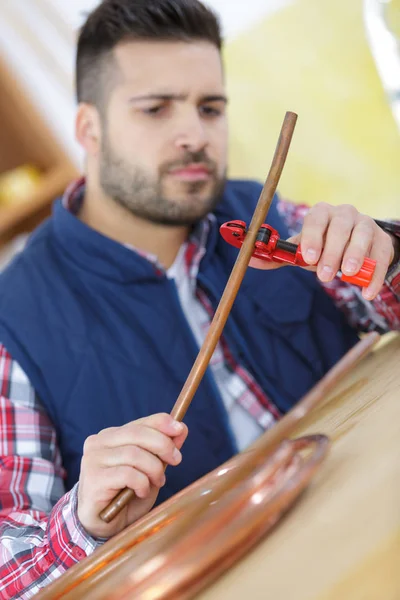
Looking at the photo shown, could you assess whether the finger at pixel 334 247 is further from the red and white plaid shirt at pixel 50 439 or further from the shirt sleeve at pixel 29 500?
the shirt sleeve at pixel 29 500

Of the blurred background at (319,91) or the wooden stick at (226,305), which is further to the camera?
the blurred background at (319,91)

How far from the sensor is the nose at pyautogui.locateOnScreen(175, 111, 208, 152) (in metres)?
0.46

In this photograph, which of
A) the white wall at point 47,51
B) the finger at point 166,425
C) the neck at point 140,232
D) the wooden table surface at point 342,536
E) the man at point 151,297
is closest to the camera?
the wooden table surface at point 342,536

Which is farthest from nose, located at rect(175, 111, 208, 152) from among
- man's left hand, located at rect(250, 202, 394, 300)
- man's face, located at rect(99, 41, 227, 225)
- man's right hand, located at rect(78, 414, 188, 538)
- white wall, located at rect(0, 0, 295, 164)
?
white wall, located at rect(0, 0, 295, 164)

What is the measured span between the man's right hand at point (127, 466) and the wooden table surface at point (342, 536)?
0.27 ft

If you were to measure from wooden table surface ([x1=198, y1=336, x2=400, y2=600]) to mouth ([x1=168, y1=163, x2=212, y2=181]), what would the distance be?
0.87ft

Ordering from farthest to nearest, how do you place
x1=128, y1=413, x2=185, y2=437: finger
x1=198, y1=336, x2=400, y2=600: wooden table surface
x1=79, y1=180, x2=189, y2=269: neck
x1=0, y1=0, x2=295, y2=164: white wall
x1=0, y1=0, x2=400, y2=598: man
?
x1=0, y1=0, x2=295, y2=164: white wall < x1=79, y1=180, x2=189, y2=269: neck < x1=0, y1=0, x2=400, y2=598: man < x1=128, y1=413, x2=185, y2=437: finger < x1=198, y1=336, x2=400, y2=600: wooden table surface

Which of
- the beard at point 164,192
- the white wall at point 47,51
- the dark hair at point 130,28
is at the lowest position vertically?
the beard at point 164,192

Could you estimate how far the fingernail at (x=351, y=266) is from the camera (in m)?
0.34

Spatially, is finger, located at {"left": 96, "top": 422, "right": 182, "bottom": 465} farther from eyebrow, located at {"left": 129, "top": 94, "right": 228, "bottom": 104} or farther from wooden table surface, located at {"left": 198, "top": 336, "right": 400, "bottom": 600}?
eyebrow, located at {"left": 129, "top": 94, "right": 228, "bottom": 104}

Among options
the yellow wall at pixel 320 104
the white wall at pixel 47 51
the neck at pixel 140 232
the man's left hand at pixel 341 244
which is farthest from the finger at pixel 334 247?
the white wall at pixel 47 51

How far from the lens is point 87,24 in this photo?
573mm

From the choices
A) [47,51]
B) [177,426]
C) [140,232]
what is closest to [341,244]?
[177,426]

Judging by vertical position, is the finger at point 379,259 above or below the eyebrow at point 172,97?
below
